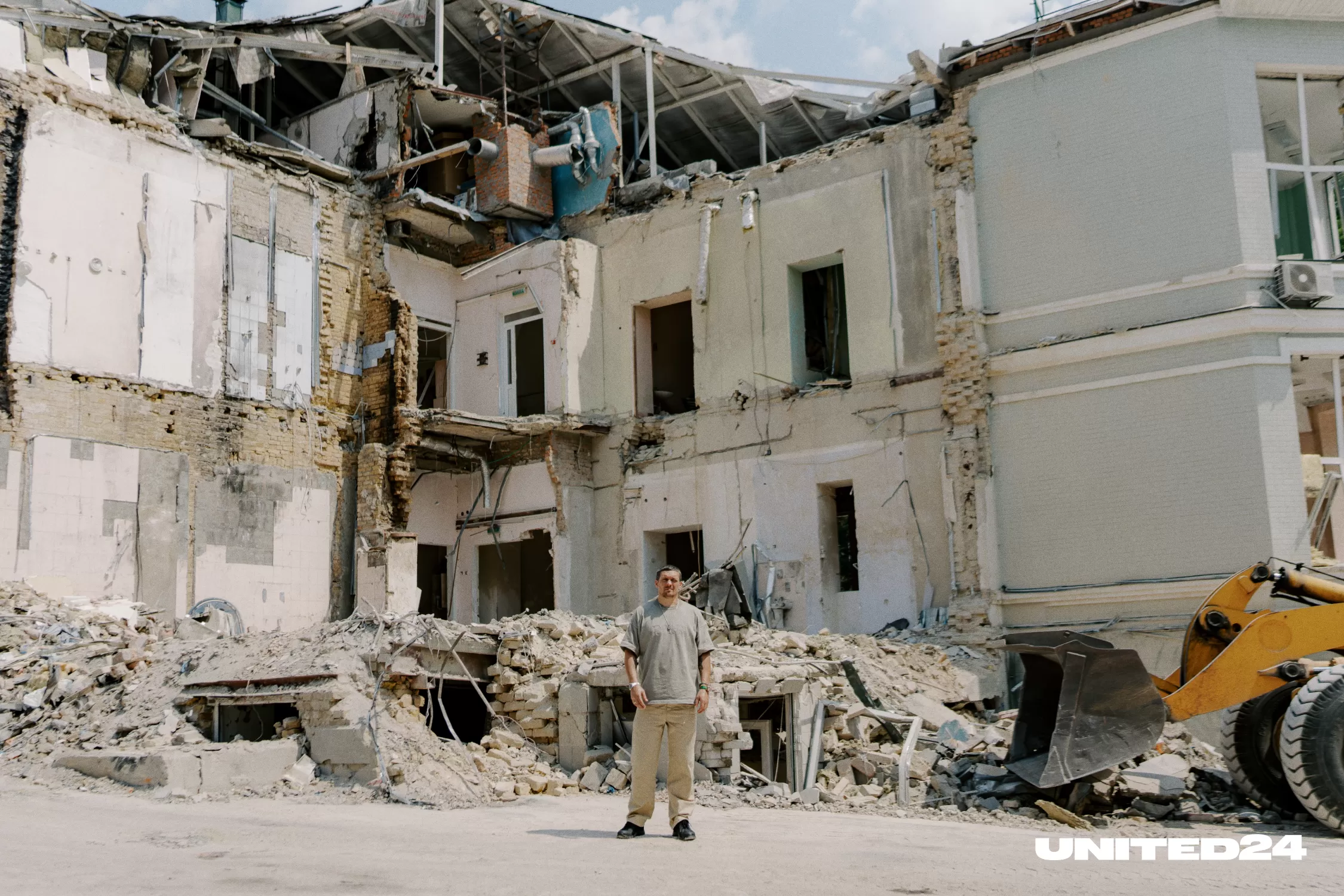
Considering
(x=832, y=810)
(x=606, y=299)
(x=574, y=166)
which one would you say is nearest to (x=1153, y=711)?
(x=832, y=810)

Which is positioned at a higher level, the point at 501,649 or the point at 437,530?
the point at 437,530

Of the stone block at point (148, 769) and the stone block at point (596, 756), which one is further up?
the stone block at point (148, 769)

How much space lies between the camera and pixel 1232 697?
10.1 m

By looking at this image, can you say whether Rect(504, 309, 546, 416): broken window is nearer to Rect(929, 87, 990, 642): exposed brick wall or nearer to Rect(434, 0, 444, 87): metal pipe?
Rect(434, 0, 444, 87): metal pipe

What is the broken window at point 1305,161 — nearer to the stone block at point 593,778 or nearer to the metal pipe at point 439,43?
the stone block at point 593,778

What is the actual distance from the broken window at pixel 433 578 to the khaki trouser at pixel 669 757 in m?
13.7

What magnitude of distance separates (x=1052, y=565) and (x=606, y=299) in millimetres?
8542

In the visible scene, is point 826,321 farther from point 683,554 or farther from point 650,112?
point 650,112

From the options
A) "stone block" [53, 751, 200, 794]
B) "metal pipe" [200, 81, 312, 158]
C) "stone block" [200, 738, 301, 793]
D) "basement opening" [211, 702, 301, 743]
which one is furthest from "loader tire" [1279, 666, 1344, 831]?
"metal pipe" [200, 81, 312, 158]

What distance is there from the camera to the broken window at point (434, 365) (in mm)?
21750

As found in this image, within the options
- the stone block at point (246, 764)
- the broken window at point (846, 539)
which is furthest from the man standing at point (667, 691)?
the broken window at point (846, 539)

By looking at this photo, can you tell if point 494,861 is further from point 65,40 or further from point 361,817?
point 65,40

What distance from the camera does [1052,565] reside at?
15836mm

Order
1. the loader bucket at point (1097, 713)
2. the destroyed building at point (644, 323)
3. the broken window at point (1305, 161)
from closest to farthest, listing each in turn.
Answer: the loader bucket at point (1097, 713) < the destroyed building at point (644, 323) < the broken window at point (1305, 161)
